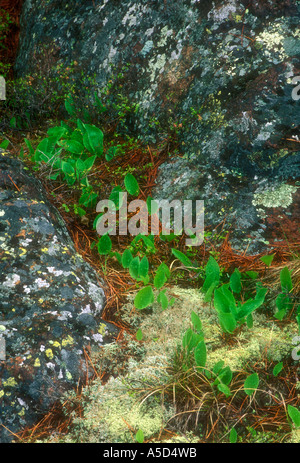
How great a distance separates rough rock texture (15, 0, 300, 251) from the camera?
2570 mm

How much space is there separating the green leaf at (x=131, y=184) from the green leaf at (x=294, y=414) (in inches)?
68.7

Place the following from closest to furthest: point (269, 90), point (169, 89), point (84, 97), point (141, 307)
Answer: point (141, 307) → point (269, 90) → point (169, 89) → point (84, 97)

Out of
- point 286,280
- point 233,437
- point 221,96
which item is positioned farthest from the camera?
point 221,96

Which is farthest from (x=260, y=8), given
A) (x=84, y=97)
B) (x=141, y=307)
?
(x=141, y=307)

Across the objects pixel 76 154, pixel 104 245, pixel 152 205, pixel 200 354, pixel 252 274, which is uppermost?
pixel 76 154

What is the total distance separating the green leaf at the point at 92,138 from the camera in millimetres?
2922

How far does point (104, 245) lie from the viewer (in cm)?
258

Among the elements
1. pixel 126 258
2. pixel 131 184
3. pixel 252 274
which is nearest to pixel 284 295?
pixel 252 274

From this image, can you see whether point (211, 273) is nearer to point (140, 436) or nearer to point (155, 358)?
point (155, 358)

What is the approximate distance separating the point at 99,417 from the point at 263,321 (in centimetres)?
110

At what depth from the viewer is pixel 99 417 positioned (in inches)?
68.6

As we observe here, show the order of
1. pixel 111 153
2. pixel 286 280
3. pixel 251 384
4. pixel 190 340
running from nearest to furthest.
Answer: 1. pixel 251 384
2. pixel 190 340
3. pixel 286 280
4. pixel 111 153

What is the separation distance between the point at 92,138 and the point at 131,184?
0.51 meters

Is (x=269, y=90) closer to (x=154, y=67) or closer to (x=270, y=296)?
(x=154, y=67)
